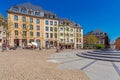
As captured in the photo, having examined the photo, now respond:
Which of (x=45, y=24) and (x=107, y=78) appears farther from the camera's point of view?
(x=45, y=24)

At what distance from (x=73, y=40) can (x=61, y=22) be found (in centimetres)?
1098

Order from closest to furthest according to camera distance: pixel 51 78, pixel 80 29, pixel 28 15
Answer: pixel 51 78 → pixel 28 15 → pixel 80 29

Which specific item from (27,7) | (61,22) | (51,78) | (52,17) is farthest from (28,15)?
(51,78)

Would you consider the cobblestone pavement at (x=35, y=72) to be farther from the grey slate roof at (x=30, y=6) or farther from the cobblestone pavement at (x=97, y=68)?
the grey slate roof at (x=30, y=6)

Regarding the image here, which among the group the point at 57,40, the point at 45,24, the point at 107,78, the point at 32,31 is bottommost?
the point at 107,78

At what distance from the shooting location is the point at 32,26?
50.1 meters

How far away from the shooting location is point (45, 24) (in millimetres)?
53250

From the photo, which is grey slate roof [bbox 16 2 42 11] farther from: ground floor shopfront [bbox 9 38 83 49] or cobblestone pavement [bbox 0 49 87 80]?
cobblestone pavement [bbox 0 49 87 80]

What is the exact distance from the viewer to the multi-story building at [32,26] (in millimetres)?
45719

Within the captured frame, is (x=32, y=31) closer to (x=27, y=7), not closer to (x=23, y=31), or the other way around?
(x=23, y=31)

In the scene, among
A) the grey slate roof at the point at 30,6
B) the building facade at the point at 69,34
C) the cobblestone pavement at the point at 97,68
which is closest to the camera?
the cobblestone pavement at the point at 97,68

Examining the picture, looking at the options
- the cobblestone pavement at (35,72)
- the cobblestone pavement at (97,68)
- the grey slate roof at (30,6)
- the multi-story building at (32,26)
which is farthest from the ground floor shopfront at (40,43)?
the cobblestone pavement at (35,72)

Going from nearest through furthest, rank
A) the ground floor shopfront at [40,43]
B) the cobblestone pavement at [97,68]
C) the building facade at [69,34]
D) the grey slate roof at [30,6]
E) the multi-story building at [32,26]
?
the cobblestone pavement at [97,68]
the multi-story building at [32,26]
the ground floor shopfront at [40,43]
the grey slate roof at [30,6]
the building facade at [69,34]

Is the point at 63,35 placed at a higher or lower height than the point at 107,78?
higher
